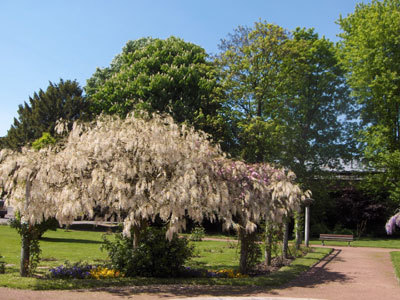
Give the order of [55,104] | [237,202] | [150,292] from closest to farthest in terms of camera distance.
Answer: [150,292], [237,202], [55,104]

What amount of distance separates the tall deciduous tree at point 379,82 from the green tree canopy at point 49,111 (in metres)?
22.2

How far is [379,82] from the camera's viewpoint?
31.0 metres

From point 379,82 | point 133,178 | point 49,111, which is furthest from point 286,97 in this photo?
point 133,178

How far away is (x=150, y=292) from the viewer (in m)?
10.1

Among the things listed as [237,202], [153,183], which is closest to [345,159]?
[237,202]

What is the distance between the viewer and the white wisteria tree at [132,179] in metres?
10.7

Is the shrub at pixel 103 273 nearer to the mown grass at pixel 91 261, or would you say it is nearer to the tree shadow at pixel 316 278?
the mown grass at pixel 91 261

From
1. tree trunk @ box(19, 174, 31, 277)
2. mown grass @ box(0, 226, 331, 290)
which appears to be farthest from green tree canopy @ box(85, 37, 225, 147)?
tree trunk @ box(19, 174, 31, 277)

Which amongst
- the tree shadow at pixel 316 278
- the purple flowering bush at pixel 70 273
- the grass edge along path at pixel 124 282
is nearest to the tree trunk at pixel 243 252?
the grass edge along path at pixel 124 282

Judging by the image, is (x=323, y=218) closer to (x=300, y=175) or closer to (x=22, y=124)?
(x=300, y=175)

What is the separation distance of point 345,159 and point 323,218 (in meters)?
5.98

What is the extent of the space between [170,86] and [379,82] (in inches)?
614

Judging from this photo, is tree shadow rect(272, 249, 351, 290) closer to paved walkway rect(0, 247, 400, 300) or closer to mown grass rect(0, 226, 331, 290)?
paved walkway rect(0, 247, 400, 300)

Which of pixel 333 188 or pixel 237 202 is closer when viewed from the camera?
pixel 237 202
